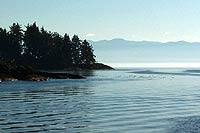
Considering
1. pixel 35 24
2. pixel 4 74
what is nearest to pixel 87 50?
pixel 35 24

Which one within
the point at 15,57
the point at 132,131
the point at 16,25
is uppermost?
the point at 16,25

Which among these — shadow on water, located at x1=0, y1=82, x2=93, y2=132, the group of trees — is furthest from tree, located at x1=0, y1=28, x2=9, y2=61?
shadow on water, located at x1=0, y1=82, x2=93, y2=132

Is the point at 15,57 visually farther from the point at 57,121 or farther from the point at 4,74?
the point at 57,121

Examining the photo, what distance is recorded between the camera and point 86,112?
3350cm

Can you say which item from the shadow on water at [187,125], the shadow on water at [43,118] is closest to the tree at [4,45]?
the shadow on water at [43,118]

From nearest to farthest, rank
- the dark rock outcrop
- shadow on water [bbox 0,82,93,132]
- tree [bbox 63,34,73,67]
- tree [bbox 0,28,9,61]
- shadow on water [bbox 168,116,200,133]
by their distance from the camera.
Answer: shadow on water [bbox 168,116,200,133]
shadow on water [bbox 0,82,93,132]
the dark rock outcrop
tree [bbox 0,28,9,61]
tree [bbox 63,34,73,67]

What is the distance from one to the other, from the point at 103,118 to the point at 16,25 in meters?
150

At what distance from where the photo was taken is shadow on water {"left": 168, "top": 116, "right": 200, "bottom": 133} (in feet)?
82.7

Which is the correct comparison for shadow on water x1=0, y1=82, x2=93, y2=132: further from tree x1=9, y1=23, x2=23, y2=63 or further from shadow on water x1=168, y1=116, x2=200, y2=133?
tree x1=9, y1=23, x2=23, y2=63

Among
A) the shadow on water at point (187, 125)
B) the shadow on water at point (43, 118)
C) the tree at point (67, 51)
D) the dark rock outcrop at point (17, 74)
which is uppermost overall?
the tree at point (67, 51)

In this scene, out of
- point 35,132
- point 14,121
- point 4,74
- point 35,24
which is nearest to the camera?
point 35,132

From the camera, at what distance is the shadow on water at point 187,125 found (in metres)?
25.2

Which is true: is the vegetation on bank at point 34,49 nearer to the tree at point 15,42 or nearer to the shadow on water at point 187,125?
the tree at point 15,42

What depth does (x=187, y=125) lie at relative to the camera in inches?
1068
